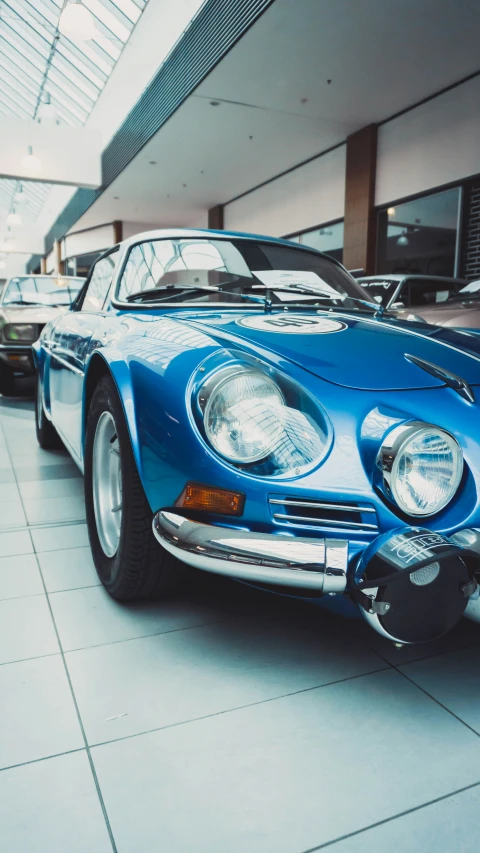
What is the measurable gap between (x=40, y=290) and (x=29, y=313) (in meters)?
0.46

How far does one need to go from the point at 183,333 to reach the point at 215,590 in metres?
0.75

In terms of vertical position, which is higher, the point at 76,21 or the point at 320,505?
the point at 76,21

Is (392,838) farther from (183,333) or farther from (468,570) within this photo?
(183,333)

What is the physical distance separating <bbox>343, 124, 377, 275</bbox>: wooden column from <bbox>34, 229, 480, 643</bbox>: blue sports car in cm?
702

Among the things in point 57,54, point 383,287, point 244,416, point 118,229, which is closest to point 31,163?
point 57,54

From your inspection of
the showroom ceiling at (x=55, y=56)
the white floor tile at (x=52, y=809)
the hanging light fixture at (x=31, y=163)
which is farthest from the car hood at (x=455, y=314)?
the hanging light fixture at (x=31, y=163)

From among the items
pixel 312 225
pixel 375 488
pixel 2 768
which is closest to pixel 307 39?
pixel 312 225

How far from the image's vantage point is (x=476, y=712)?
3.95ft

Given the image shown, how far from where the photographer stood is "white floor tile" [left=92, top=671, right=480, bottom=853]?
917 mm

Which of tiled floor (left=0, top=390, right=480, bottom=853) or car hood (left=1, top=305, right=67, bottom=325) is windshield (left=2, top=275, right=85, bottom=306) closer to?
car hood (left=1, top=305, right=67, bottom=325)

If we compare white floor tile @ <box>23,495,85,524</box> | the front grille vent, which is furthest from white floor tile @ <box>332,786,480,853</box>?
white floor tile @ <box>23,495,85,524</box>

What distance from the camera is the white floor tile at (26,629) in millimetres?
1406

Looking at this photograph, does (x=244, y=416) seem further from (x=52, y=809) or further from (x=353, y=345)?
(x=52, y=809)

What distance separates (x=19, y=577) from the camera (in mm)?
1814
